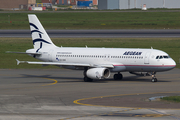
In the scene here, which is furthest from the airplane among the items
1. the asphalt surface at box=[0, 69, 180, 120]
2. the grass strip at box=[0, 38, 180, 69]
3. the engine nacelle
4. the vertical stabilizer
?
the grass strip at box=[0, 38, 180, 69]

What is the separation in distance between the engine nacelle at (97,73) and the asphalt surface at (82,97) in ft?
3.09

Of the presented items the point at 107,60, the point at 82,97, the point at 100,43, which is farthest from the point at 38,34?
the point at 100,43

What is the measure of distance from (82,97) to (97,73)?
11.4 m

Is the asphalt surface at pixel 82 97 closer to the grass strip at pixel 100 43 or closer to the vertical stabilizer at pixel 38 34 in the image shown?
the vertical stabilizer at pixel 38 34

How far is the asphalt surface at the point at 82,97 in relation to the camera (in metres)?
27.8

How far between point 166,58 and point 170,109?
18643 mm

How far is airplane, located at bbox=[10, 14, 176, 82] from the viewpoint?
4709cm

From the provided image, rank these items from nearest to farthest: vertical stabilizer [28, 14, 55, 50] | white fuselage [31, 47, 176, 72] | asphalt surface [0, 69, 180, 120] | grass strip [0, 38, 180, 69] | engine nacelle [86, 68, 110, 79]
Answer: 1. asphalt surface [0, 69, 180, 120]
2. engine nacelle [86, 68, 110, 79]
3. white fuselage [31, 47, 176, 72]
4. vertical stabilizer [28, 14, 55, 50]
5. grass strip [0, 38, 180, 69]

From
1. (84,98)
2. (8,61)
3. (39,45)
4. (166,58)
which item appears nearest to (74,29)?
(8,61)

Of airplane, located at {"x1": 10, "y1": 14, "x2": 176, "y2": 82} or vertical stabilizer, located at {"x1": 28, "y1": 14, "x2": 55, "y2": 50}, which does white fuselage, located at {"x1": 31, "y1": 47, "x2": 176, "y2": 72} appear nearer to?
airplane, located at {"x1": 10, "y1": 14, "x2": 176, "y2": 82}

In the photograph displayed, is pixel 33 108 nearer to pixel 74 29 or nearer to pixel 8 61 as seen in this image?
pixel 8 61

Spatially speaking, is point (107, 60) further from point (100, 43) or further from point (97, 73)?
point (100, 43)

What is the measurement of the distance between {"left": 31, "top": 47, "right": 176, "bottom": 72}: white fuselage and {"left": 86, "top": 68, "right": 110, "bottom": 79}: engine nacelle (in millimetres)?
1565

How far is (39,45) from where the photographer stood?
5575 cm
